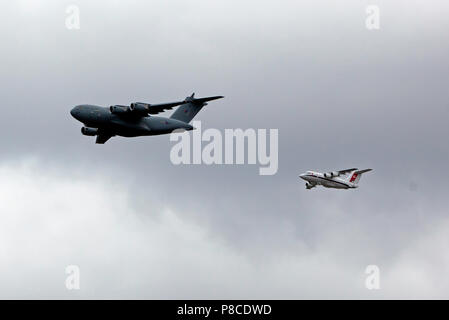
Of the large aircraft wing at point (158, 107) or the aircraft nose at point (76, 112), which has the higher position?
the large aircraft wing at point (158, 107)

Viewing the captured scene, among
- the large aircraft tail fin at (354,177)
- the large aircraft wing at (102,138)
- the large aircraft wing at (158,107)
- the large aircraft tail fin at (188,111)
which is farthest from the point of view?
the large aircraft tail fin at (354,177)

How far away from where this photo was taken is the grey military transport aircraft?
8203 centimetres

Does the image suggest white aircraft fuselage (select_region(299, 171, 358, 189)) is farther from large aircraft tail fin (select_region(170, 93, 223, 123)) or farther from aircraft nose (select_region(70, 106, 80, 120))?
aircraft nose (select_region(70, 106, 80, 120))

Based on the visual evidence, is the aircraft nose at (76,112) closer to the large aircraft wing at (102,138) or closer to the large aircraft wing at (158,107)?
the large aircraft wing at (158,107)

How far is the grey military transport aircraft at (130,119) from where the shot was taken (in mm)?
82031

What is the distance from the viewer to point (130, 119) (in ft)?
277

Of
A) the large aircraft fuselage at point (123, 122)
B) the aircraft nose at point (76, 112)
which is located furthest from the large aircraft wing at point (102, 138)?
the aircraft nose at point (76, 112)

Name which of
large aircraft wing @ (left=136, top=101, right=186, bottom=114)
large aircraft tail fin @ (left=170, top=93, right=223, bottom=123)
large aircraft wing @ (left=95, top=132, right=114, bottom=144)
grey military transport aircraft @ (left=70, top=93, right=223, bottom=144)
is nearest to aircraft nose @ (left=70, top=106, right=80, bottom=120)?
grey military transport aircraft @ (left=70, top=93, right=223, bottom=144)
